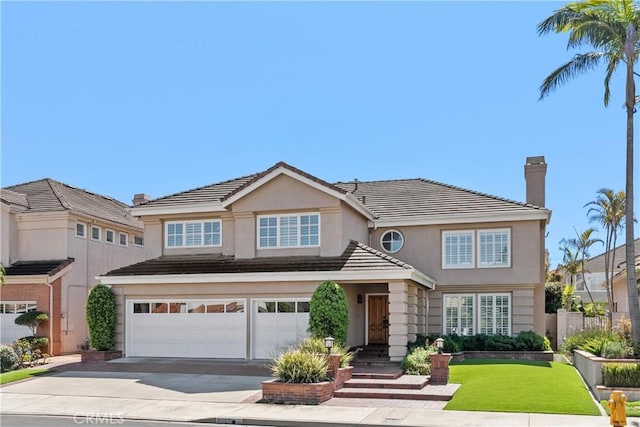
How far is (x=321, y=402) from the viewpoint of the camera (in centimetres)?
1617

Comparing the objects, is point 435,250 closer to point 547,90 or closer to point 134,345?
point 547,90

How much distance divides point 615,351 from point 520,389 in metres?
3.51

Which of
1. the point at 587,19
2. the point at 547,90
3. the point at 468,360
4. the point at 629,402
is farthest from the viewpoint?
the point at 468,360

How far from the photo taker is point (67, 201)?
30.5m

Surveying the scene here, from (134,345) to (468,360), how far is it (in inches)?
457

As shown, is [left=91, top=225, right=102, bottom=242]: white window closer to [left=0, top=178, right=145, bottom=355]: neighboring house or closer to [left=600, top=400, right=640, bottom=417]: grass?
[left=0, top=178, right=145, bottom=355]: neighboring house

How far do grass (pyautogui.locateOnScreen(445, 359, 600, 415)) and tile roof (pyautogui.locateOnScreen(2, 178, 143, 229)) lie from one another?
60.7 feet

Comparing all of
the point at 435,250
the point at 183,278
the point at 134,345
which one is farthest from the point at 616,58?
the point at 134,345

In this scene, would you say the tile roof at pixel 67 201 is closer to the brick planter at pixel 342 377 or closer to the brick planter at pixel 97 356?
the brick planter at pixel 97 356

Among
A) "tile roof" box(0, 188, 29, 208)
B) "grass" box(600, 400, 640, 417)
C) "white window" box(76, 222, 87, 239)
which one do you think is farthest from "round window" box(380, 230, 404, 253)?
"tile roof" box(0, 188, 29, 208)

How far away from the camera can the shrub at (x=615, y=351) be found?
1805cm

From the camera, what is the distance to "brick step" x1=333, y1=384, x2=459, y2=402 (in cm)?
1645

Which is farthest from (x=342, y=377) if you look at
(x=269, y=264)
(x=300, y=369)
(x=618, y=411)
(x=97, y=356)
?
(x=97, y=356)

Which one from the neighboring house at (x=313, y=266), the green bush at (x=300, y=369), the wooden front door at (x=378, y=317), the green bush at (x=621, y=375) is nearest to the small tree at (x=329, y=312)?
the neighboring house at (x=313, y=266)
